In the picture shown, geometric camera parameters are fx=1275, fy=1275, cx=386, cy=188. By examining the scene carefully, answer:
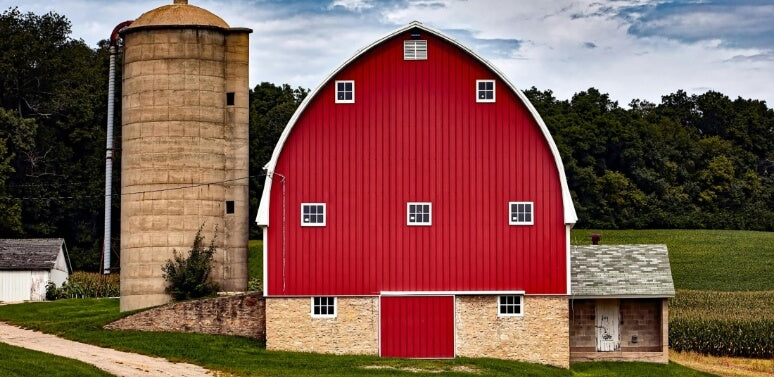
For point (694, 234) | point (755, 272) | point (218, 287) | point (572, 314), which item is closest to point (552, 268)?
point (572, 314)

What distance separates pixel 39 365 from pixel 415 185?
12864 mm

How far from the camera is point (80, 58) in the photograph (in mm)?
85875

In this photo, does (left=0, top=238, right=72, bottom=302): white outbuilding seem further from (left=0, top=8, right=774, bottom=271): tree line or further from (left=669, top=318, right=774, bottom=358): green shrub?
(left=669, top=318, right=774, bottom=358): green shrub

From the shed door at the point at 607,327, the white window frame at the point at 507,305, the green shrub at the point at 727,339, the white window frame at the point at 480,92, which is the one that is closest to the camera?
the white window frame at the point at 507,305

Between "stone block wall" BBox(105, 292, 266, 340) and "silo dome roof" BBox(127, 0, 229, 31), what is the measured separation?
10165mm

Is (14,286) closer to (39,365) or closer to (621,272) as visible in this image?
(39,365)

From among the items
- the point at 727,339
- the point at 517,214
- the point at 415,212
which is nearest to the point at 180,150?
the point at 415,212

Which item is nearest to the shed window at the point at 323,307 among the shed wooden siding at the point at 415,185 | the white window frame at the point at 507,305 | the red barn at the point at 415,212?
the red barn at the point at 415,212

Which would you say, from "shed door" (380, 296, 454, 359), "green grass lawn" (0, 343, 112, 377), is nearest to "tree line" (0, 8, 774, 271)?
"shed door" (380, 296, 454, 359)

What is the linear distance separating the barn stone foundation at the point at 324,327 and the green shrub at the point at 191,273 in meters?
5.47

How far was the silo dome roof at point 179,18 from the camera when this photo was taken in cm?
4444

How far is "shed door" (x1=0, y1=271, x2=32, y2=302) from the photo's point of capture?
190 feet

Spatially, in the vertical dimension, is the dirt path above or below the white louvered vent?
below

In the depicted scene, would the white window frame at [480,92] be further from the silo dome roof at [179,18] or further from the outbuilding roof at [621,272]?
the silo dome roof at [179,18]
